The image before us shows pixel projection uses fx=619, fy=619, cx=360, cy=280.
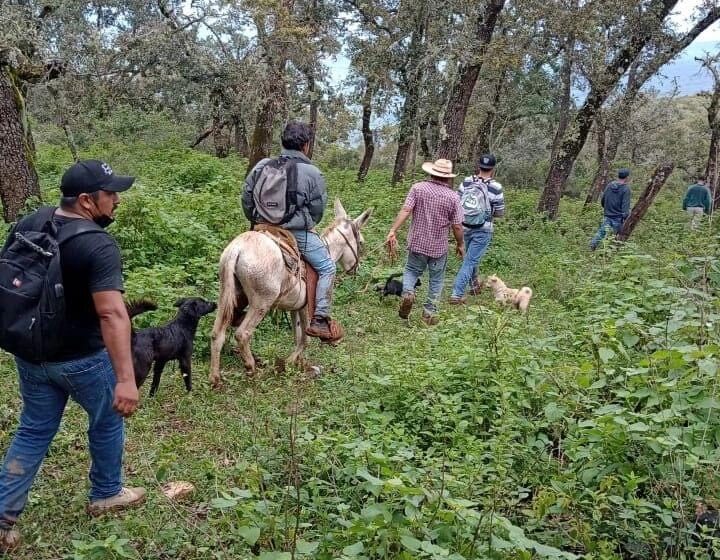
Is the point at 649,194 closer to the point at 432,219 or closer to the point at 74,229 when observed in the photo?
the point at 432,219

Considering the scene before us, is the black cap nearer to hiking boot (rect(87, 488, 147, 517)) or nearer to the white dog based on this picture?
the white dog

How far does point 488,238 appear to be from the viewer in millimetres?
9570

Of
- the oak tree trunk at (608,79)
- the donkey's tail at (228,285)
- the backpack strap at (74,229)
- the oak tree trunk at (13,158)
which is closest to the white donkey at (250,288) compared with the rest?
the donkey's tail at (228,285)

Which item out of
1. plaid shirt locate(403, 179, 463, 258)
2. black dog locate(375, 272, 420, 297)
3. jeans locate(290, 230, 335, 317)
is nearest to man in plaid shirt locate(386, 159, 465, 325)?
plaid shirt locate(403, 179, 463, 258)

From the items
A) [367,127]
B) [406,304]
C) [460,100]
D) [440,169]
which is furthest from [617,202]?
[367,127]

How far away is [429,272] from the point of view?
8.73m

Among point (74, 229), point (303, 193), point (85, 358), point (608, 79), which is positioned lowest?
Answer: point (85, 358)

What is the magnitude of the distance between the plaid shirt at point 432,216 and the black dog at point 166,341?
3368mm

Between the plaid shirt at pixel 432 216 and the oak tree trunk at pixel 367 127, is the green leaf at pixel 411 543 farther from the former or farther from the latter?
the oak tree trunk at pixel 367 127

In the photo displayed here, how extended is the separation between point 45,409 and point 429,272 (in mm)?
6019

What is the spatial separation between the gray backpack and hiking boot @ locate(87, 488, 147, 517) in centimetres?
299

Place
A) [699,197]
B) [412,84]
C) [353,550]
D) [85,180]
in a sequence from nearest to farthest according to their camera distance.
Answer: [353,550] → [85,180] → [699,197] → [412,84]

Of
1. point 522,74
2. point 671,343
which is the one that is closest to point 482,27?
point 522,74

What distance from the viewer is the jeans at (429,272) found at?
28.3 feet
